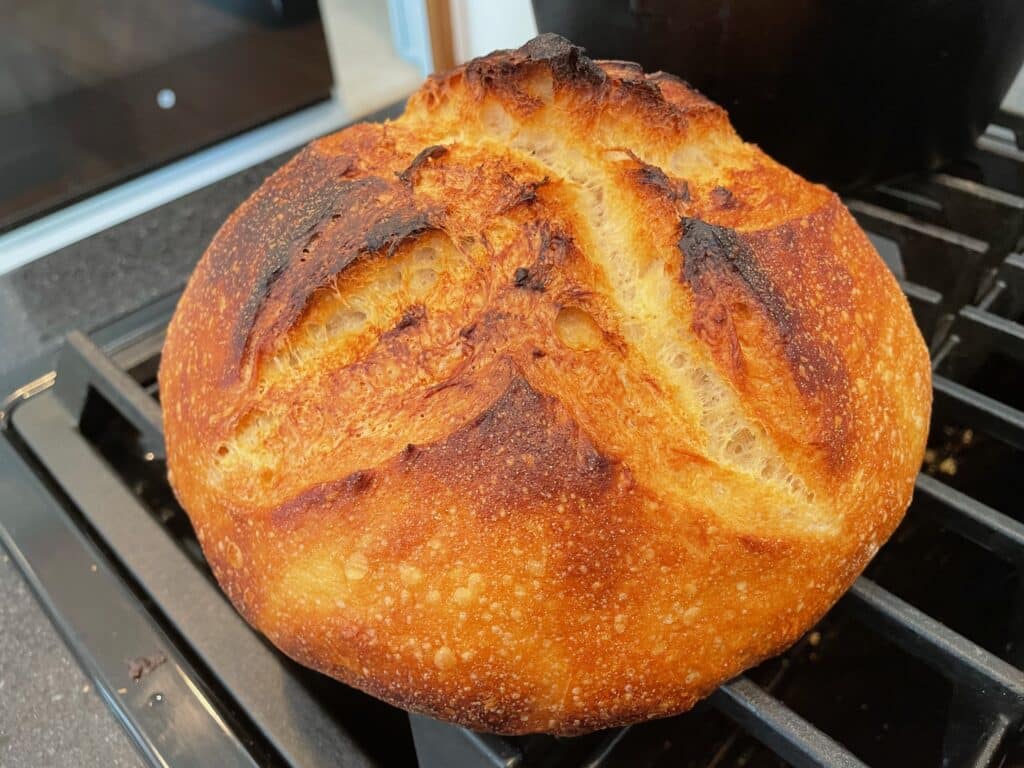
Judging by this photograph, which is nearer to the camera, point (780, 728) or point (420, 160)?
point (780, 728)

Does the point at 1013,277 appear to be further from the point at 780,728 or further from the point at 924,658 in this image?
the point at 780,728

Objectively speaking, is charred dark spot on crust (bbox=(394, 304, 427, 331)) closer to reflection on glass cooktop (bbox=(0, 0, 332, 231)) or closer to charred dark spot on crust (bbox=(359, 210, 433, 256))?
charred dark spot on crust (bbox=(359, 210, 433, 256))

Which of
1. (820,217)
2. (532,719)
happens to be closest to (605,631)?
(532,719)

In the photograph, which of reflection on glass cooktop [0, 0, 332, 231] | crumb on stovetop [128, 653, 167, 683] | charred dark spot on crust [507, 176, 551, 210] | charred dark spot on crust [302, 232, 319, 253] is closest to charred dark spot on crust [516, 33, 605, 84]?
charred dark spot on crust [507, 176, 551, 210]

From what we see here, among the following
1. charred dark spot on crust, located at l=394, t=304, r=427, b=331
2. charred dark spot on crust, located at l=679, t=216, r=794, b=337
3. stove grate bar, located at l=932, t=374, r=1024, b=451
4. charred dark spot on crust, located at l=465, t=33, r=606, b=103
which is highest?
charred dark spot on crust, located at l=465, t=33, r=606, b=103

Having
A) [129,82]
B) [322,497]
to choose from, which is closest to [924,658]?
[322,497]

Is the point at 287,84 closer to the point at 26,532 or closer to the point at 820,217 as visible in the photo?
the point at 26,532
